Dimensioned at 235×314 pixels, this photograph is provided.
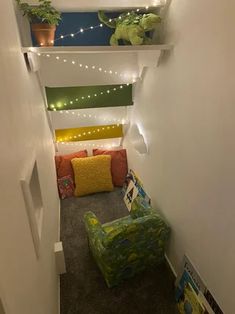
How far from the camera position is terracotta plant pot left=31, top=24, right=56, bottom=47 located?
1668mm

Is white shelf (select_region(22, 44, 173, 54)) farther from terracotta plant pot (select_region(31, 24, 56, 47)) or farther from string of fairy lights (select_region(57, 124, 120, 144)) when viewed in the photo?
string of fairy lights (select_region(57, 124, 120, 144))

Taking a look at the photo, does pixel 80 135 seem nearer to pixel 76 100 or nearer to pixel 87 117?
pixel 87 117

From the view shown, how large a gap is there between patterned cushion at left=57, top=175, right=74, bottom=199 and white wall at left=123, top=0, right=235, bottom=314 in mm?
1566

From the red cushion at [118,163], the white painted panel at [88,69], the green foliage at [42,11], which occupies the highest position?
the green foliage at [42,11]

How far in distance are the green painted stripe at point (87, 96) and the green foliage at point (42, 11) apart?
2.75 feet

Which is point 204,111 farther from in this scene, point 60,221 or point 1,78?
point 60,221

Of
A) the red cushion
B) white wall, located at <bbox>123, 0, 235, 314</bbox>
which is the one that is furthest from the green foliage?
the red cushion

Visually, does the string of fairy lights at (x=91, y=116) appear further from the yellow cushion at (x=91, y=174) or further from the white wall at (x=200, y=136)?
the white wall at (x=200, y=136)

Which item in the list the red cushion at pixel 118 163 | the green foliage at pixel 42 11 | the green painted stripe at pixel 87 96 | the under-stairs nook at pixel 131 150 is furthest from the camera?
the red cushion at pixel 118 163

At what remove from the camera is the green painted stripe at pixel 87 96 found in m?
2.48

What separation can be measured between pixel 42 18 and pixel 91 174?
6.55ft

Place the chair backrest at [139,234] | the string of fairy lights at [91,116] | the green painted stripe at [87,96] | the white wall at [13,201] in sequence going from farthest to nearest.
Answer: the string of fairy lights at [91,116] < the green painted stripe at [87,96] < the chair backrest at [139,234] < the white wall at [13,201]

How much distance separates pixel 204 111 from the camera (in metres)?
1.39

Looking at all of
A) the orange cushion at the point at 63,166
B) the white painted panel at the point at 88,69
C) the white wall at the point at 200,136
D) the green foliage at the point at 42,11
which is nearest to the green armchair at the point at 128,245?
the white wall at the point at 200,136
